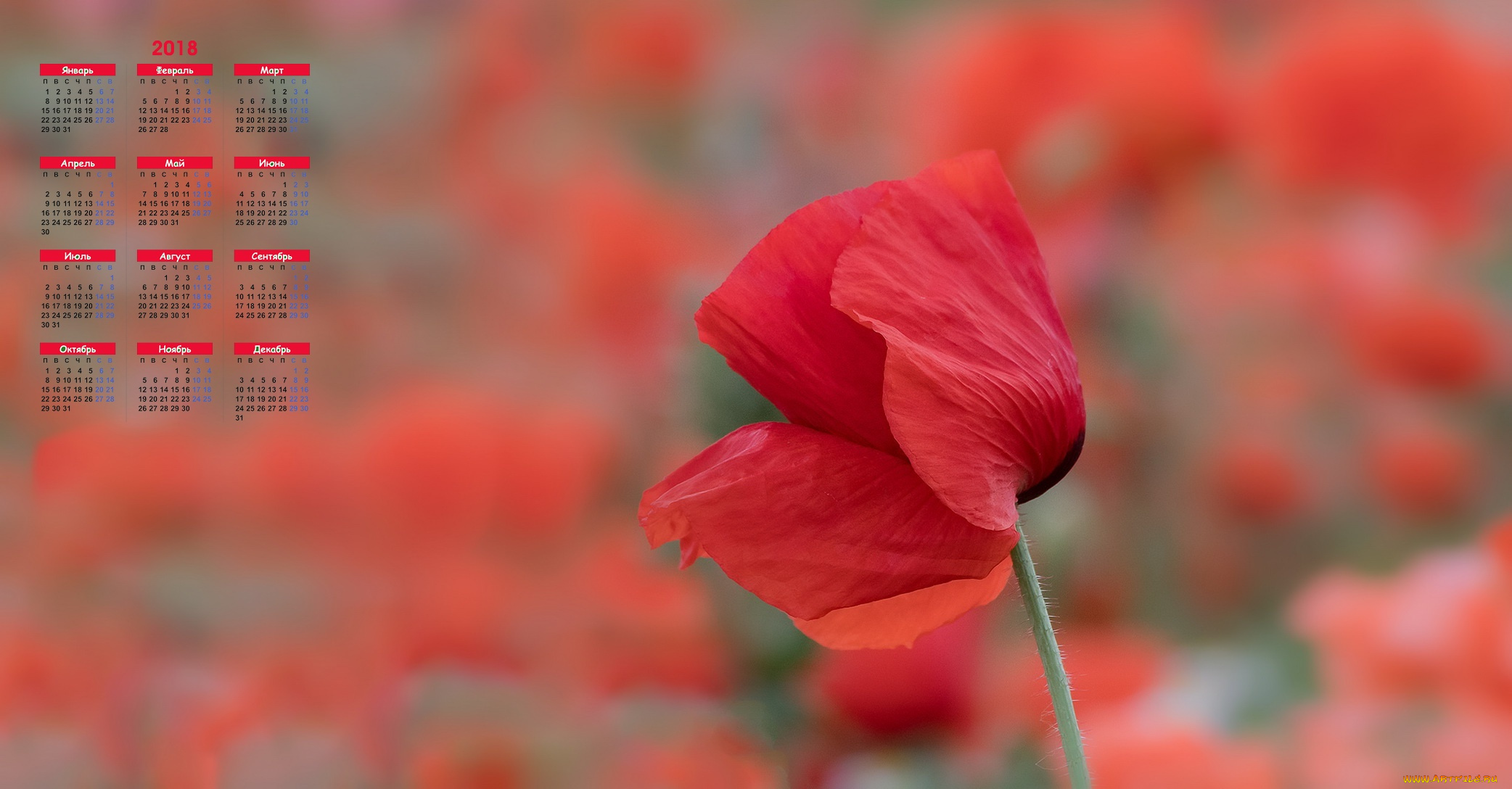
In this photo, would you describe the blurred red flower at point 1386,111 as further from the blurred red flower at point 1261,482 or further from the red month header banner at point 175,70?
the red month header banner at point 175,70

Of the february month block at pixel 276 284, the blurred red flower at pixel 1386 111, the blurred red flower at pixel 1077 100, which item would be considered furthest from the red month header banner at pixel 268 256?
the blurred red flower at pixel 1386 111

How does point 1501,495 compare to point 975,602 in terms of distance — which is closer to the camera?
point 975,602

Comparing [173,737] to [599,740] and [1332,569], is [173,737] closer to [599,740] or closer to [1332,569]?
[599,740]

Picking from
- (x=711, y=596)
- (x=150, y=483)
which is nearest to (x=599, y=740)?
(x=711, y=596)

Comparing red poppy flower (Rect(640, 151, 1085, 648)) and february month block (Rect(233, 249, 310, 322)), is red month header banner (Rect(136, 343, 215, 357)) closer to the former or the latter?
february month block (Rect(233, 249, 310, 322))

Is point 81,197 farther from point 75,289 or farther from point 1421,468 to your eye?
point 1421,468

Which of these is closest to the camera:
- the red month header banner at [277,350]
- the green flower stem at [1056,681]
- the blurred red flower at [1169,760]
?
the green flower stem at [1056,681]
